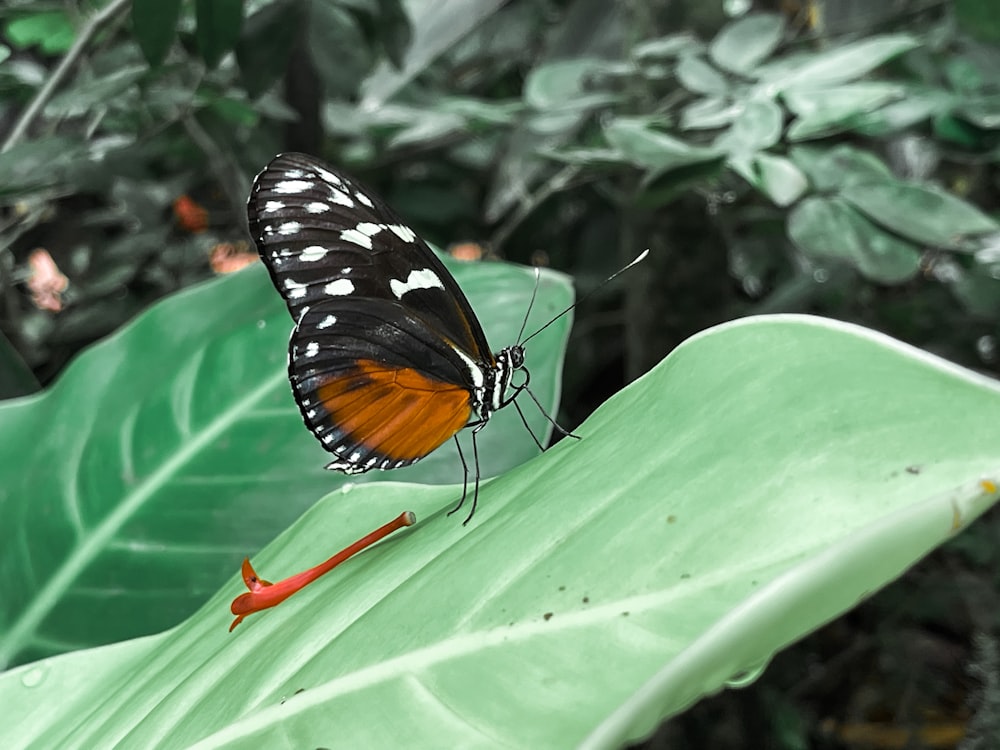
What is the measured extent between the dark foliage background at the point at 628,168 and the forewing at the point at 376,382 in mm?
352

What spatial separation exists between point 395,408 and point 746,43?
66 centimetres

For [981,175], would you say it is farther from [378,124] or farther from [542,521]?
[542,521]

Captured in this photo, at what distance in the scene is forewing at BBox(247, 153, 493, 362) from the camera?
55 cm

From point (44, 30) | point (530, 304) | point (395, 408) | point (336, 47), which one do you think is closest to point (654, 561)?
point (395, 408)

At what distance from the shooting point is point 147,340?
0.79 meters

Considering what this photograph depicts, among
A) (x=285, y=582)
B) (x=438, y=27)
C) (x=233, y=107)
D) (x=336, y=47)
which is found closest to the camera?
(x=285, y=582)

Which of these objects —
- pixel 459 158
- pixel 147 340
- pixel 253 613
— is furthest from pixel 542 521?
pixel 459 158

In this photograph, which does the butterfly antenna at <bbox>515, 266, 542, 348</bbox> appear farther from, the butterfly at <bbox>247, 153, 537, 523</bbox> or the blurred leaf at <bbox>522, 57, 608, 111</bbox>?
the blurred leaf at <bbox>522, 57, 608, 111</bbox>

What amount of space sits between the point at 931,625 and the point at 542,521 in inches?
65.1

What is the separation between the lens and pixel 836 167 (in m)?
0.86

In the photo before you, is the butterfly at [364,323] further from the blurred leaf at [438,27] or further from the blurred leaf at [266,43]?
the blurred leaf at [438,27]

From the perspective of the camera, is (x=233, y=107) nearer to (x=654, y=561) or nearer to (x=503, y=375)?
(x=503, y=375)

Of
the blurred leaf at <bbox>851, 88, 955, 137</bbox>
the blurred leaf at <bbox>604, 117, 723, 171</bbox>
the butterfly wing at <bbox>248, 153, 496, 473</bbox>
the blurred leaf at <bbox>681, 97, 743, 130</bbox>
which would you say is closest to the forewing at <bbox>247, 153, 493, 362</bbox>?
the butterfly wing at <bbox>248, 153, 496, 473</bbox>

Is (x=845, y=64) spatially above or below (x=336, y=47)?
below
